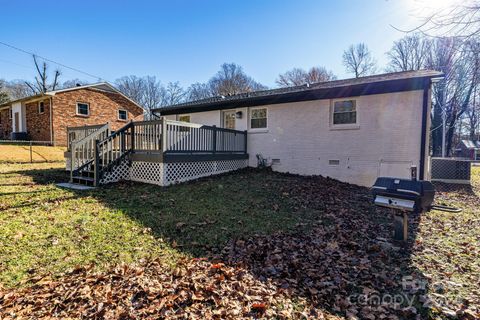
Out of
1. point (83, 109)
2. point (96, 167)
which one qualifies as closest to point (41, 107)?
point (83, 109)

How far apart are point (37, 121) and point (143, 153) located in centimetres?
1659

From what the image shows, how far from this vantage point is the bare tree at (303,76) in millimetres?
32312

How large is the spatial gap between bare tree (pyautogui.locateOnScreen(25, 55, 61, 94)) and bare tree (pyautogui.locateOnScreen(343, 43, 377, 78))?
39804 mm

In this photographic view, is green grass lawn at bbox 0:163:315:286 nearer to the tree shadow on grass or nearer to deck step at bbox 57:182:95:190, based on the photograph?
the tree shadow on grass

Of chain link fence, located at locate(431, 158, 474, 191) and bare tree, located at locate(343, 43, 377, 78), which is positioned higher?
bare tree, located at locate(343, 43, 377, 78)

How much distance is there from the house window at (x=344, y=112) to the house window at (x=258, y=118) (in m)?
3.03

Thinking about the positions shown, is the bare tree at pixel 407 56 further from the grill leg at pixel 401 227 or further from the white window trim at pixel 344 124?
the grill leg at pixel 401 227

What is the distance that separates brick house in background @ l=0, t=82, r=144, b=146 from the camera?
59.0ft

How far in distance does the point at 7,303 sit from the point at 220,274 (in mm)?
2094

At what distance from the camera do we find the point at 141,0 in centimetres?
1162

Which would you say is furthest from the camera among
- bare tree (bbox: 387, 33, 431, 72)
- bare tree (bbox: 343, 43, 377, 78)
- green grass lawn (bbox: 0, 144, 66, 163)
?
bare tree (bbox: 343, 43, 377, 78)

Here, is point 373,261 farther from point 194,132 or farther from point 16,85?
point 16,85

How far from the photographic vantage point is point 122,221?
185 inches

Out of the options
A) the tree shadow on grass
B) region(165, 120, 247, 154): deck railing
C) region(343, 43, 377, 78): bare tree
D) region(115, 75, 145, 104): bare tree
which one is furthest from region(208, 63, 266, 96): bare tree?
the tree shadow on grass
